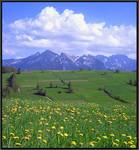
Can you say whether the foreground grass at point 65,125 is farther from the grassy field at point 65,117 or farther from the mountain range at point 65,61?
the mountain range at point 65,61

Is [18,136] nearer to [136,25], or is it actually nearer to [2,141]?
[2,141]

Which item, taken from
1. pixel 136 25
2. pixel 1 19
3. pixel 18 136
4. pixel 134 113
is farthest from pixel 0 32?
pixel 134 113

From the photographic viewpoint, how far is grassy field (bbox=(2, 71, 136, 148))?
27.3 feet

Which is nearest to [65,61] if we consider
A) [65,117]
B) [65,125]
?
[65,117]

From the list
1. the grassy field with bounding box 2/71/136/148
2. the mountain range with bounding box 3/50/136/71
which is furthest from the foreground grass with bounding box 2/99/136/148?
the mountain range with bounding box 3/50/136/71

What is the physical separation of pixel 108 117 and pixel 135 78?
1450 millimetres

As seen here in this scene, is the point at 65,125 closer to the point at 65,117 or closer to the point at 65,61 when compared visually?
the point at 65,117

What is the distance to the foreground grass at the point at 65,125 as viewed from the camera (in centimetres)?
829

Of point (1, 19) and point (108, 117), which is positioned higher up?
point (1, 19)

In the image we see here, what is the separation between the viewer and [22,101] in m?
10.3

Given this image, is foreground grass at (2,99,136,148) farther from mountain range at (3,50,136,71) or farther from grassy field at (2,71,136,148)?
mountain range at (3,50,136,71)

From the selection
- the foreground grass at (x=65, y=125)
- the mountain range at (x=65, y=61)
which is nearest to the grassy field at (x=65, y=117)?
the foreground grass at (x=65, y=125)

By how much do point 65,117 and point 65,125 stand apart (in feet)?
1.49

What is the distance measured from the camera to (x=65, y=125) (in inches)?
350
